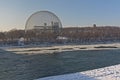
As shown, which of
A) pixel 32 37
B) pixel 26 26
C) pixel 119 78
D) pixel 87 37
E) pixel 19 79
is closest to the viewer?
pixel 119 78

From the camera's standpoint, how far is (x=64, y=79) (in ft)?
47.5

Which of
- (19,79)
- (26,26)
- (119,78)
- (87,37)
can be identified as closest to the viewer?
(119,78)

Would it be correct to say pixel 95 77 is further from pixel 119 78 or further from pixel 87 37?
pixel 87 37

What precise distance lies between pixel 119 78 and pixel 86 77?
184cm

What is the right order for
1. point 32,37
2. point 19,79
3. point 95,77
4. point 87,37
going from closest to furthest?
point 95,77 → point 19,79 → point 32,37 → point 87,37

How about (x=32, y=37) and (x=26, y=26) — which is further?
(x=26, y=26)

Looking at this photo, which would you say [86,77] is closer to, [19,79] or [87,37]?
[19,79]

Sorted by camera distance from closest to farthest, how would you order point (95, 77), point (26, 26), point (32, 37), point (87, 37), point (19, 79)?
1. point (95, 77)
2. point (19, 79)
3. point (32, 37)
4. point (87, 37)
5. point (26, 26)

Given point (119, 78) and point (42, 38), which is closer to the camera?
point (119, 78)

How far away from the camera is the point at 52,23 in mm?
102062

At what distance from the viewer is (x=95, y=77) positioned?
46.5 ft

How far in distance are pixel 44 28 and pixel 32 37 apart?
51.6ft

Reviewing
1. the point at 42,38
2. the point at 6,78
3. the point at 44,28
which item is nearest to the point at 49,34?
the point at 42,38

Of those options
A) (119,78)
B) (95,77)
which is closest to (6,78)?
(95,77)
